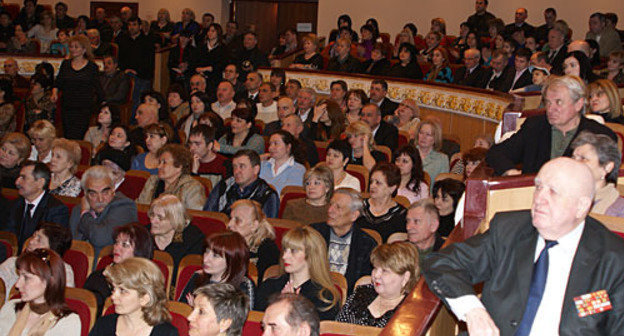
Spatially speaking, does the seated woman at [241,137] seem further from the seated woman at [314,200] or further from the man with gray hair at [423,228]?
the man with gray hair at [423,228]

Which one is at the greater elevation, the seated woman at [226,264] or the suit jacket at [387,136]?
the suit jacket at [387,136]

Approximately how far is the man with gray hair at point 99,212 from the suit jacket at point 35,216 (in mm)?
94

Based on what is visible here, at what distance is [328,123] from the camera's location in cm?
737

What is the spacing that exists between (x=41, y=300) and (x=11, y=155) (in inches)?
96.1

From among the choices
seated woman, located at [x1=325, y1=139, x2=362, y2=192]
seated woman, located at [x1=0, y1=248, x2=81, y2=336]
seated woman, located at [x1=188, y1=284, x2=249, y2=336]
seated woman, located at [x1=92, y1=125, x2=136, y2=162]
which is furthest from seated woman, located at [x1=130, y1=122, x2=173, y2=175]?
seated woman, located at [x1=188, y1=284, x2=249, y2=336]

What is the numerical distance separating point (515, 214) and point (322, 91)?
7858mm

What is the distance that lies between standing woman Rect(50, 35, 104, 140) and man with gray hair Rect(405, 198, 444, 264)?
187 inches

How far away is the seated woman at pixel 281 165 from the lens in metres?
5.62

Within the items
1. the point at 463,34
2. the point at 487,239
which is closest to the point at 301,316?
the point at 487,239

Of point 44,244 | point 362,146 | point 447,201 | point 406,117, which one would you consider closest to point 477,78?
point 406,117

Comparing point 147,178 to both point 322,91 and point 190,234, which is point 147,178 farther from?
point 322,91

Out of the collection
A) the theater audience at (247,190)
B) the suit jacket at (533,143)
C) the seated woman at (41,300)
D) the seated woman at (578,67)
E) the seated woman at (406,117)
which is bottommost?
the seated woman at (41,300)

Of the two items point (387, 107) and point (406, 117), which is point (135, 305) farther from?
point (387, 107)

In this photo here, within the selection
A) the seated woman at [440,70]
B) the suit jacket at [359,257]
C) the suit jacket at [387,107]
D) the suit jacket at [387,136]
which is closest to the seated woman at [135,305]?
the suit jacket at [359,257]
